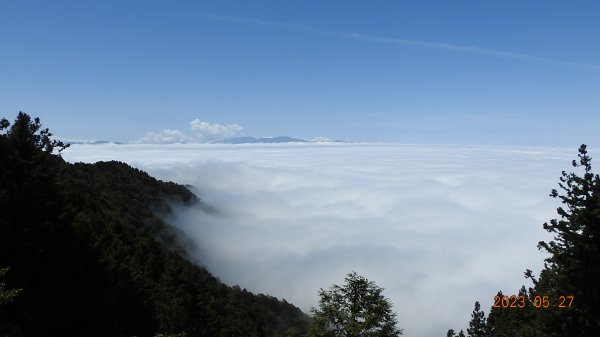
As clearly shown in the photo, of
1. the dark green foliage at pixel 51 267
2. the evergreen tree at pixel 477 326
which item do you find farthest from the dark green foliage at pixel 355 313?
the evergreen tree at pixel 477 326

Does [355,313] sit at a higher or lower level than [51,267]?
lower

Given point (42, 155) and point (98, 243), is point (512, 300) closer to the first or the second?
point (98, 243)

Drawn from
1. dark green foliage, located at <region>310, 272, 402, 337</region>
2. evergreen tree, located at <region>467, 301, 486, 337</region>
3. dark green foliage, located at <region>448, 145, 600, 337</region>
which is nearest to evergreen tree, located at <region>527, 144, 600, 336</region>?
dark green foliage, located at <region>448, 145, 600, 337</region>

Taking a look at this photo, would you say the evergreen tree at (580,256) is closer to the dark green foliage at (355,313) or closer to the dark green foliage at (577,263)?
the dark green foliage at (577,263)

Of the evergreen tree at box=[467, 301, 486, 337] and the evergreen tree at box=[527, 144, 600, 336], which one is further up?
the evergreen tree at box=[527, 144, 600, 336]

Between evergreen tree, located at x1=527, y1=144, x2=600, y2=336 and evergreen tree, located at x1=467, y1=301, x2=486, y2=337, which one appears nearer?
evergreen tree, located at x1=527, y1=144, x2=600, y2=336

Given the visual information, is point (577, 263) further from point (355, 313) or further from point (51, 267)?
point (51, 267)

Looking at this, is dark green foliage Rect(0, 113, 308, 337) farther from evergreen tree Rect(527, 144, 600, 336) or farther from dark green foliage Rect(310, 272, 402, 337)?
evergreen tree Rect(527, 144, 600, 336)

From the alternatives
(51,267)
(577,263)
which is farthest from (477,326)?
(51,267)

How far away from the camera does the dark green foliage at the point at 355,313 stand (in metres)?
21.2

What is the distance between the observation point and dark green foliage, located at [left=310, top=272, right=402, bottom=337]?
69.7 ft

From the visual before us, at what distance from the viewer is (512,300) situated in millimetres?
33156

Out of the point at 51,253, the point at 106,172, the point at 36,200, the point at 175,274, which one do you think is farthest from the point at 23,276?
the point at 106,172

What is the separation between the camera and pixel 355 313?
73.7ft
